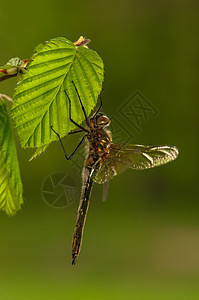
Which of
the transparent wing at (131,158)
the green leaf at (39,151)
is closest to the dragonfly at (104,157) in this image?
the transparent wing at (131,158)

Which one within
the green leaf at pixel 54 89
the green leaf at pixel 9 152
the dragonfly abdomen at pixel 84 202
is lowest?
the dragonfly abdomen at pixel 84 202

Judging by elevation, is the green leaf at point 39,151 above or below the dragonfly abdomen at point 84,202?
above

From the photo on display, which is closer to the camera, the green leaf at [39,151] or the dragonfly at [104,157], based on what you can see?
the green leaf at [39,151]

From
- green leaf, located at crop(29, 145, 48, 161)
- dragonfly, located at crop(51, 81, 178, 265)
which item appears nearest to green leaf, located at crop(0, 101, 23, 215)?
green leaf, located at crop(29, 145, 48, 161)

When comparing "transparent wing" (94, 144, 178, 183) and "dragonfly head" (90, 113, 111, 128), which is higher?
"dragonfly head" (90, 113, 111, 128)

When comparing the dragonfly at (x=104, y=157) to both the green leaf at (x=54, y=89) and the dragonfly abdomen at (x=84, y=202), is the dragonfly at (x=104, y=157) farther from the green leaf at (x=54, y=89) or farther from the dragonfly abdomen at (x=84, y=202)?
the green leaf at (x=54, y=89)

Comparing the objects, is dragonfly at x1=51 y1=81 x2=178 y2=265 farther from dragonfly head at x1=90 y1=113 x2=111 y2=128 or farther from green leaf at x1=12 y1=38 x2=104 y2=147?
green leaf at x1=12 y1=38 x2=104 y2=147
